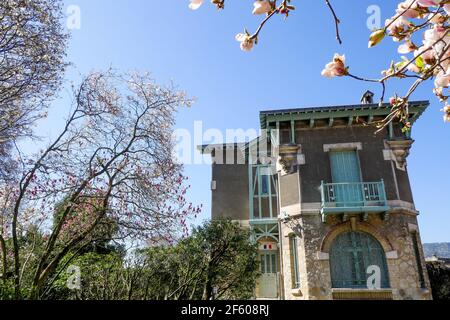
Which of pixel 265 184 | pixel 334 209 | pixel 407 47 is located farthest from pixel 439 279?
pixel 407 47

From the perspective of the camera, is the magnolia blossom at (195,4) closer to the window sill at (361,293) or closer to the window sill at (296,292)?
the window sill at (361,293)

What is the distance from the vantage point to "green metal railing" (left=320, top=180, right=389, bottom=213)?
12.0m

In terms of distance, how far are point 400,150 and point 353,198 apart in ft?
9.73

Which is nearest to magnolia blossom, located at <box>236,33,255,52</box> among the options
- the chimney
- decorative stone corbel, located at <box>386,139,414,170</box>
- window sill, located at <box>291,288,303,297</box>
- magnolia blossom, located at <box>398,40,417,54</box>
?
magnolia blossom, located at <box>398,40,417,54</box>

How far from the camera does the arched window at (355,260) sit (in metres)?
11.7

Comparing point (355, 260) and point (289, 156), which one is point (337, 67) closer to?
point (355, 260)

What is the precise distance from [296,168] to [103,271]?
831 cm

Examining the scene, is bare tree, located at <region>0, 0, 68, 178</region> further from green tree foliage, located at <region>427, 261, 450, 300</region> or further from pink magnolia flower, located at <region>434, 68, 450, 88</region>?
green tree foliage, located at <region>427, 261, 450, 300</region>

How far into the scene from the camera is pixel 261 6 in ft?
6.14

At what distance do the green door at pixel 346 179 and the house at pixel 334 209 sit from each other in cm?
4

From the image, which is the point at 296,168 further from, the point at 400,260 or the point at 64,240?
the point at 64,240

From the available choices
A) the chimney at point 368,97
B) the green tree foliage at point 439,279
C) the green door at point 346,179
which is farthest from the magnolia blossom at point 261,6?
the green tree foliage at point 439,279

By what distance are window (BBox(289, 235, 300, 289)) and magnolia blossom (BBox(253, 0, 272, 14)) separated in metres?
11.9
